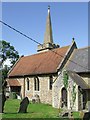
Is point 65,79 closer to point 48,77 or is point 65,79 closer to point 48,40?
point 48,77

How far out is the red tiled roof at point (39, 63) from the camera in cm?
3122

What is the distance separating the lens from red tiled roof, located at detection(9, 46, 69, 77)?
102 feet

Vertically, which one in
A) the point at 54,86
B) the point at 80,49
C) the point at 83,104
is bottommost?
the point at 83,104

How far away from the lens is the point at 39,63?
35.1 metres

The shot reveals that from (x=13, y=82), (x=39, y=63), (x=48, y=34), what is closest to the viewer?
(x=39, y=63)

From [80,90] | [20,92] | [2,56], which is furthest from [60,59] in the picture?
[2,56]

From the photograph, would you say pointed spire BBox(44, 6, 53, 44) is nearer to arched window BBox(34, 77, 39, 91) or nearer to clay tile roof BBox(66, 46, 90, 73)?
arched window BBox(34, 77, 39, 91)

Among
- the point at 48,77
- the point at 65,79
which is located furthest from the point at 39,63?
the point at 65,79

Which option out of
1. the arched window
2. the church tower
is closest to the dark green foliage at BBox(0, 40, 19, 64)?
the church tower

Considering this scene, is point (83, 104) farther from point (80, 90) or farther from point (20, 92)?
point (20, 92)

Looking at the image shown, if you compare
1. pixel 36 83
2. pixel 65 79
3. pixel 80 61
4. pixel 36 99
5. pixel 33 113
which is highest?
pixel 80 61

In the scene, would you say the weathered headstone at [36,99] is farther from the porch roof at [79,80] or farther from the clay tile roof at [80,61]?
the porch roof at [79,80]

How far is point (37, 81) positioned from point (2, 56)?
3037cm

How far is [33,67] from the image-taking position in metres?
35.6
